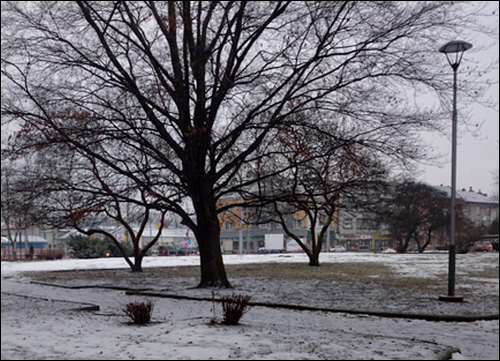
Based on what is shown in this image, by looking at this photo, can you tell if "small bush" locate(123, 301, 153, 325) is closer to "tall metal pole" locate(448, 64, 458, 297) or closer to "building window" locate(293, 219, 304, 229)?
"tall metal pole" locate(448, 64, 458, 297)

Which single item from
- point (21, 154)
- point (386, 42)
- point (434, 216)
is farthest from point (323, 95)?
point (21, 154)

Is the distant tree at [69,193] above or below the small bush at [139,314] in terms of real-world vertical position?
above

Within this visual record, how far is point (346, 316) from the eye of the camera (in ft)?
39.0

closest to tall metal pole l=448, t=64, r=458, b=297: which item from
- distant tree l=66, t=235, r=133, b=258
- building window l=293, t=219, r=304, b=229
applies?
building window l=293, t=219, r=304, b=229

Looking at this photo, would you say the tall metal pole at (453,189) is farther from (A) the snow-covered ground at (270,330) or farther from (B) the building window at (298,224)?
(B) the building window at (298,224)

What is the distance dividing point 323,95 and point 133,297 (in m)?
8.55

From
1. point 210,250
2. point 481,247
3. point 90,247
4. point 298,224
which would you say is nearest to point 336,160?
point 210,250

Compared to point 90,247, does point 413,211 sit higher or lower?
higher

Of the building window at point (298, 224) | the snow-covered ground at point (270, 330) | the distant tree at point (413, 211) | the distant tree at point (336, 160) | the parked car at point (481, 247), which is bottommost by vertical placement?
the snow-covered ground at point (270, 330)

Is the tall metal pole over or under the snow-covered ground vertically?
over

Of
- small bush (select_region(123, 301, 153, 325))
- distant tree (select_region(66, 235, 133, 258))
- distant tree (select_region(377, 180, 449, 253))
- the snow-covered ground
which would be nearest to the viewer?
the snow-covered ground

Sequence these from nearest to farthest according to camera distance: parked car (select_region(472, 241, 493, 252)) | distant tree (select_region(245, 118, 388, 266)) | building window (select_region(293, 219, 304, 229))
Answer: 1. parked car (select_region(472, 241, 493, 252))
2. distant tree (select_region(245, 118, 388, 266))
3. building window (select_region(293, 219, 304, 229))

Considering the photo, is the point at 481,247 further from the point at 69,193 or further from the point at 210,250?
the point at 69,193

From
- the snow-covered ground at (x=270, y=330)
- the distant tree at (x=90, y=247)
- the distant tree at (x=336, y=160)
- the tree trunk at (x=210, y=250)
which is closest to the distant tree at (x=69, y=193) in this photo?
the tree trunk at (x=210, y=250)
